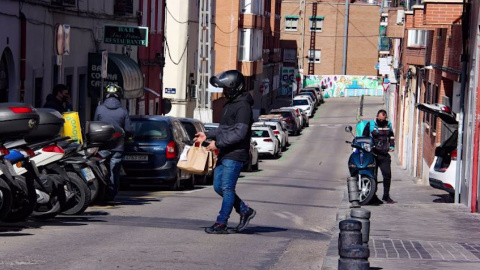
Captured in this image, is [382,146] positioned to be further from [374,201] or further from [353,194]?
[353,194]

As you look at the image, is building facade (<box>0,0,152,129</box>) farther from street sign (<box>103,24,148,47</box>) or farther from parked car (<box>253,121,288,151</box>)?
parked car (<box>253,121,288,151</box>)

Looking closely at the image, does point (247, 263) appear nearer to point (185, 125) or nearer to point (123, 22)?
point (185, 125)

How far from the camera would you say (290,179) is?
108ft

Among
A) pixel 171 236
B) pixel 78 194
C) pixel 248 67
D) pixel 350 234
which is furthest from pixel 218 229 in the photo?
pixel 248 67

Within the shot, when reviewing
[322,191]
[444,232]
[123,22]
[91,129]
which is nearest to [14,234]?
[91,129]

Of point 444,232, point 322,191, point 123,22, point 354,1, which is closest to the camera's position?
point 444,232

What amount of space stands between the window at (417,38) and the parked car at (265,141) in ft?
27.4

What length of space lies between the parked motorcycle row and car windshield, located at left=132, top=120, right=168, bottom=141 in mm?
5063

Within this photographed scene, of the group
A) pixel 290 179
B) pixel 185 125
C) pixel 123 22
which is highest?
pixel 123 22

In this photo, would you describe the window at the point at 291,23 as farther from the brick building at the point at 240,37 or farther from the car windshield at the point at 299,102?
the car windshield at the point at 299,102

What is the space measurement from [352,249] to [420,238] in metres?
4.98

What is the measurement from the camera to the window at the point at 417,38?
3525 cm

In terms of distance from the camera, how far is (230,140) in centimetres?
1193

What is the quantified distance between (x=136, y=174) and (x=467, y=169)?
625cm
